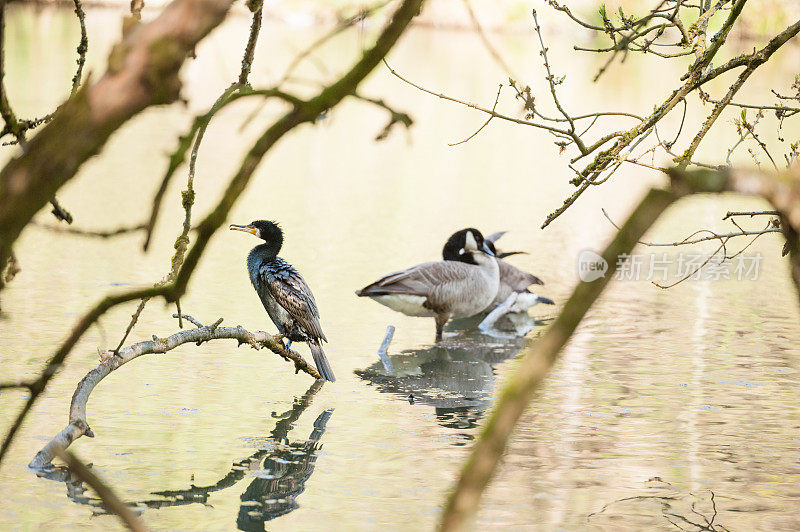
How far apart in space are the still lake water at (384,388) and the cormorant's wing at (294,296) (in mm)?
404

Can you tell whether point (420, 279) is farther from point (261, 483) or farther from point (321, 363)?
point (261, 483)

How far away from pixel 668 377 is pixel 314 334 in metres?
2.74

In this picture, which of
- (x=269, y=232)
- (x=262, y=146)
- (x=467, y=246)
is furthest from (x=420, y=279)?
(x=262, y=146)

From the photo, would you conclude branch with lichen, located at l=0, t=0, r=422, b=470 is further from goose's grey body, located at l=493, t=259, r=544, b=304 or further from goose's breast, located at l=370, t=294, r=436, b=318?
goose's grey body, located at l=493, t=259, r=544, b=304

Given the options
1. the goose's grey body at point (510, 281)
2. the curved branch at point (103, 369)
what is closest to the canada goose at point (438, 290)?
the goose's grey body at point (510, 281)

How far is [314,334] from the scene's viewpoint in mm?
7441

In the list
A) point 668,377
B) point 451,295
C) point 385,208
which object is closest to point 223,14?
point 668,377

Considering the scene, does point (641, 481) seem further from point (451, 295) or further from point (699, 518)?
point (451, 295)

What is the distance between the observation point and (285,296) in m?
7.56

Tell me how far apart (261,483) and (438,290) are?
410 centimetres

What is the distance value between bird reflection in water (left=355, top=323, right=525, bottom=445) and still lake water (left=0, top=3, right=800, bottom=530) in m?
0.03

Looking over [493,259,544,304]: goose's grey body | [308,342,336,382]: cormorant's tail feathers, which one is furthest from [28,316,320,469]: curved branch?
[493,259,544,304]: goose's grey body

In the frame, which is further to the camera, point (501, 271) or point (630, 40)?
point (501, 271)

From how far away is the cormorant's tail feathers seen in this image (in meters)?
7.36
